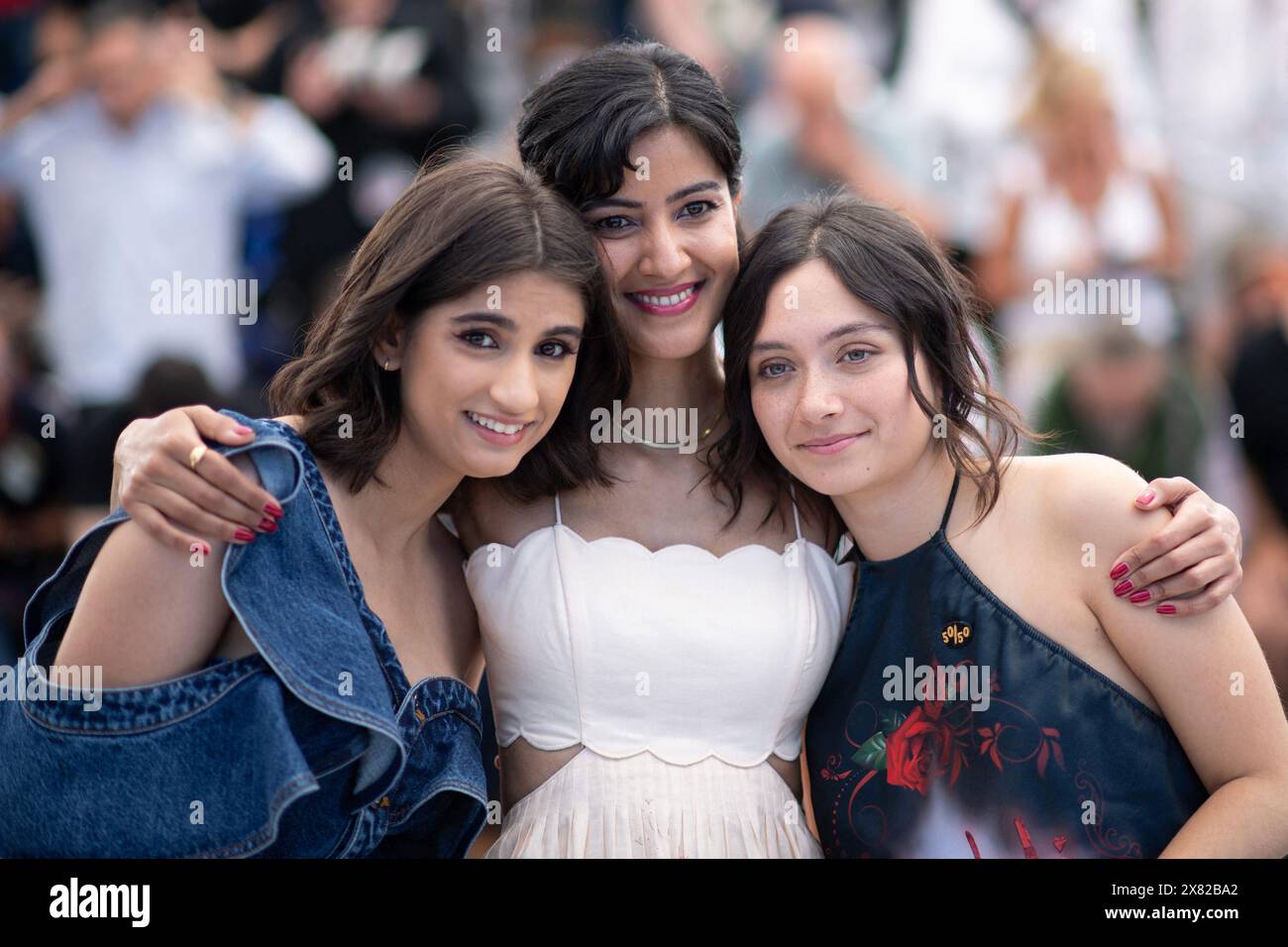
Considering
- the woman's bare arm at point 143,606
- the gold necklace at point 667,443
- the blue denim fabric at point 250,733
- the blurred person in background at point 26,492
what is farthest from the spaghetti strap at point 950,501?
the blurred person in background at point 26,492

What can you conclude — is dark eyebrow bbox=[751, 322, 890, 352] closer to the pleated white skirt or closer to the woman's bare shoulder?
the woman's bare shoulder

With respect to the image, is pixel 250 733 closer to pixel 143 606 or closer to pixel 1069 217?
pixel 143 606

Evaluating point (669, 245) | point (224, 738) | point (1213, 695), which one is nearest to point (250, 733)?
point (224, 738)

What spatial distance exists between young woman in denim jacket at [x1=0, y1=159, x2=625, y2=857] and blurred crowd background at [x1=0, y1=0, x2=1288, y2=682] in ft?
6.65

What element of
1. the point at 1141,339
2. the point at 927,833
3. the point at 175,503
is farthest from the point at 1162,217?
the point at 175,503

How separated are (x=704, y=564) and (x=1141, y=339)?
8.04 ft

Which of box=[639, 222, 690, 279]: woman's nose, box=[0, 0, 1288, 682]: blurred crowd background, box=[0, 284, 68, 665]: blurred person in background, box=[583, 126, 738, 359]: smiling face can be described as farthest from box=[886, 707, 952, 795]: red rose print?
box=[0, 284, 68, 665]: blurred person in background

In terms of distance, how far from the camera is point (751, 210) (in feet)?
16.8

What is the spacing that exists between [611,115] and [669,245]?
0.86 feet

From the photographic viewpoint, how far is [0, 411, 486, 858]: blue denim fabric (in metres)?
2.39

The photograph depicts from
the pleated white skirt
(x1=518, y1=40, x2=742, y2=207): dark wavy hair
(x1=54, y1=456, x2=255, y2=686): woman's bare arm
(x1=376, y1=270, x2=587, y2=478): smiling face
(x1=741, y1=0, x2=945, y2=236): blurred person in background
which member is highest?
(x1=741, y1=0, x2=945, y2=236): blurred person in background

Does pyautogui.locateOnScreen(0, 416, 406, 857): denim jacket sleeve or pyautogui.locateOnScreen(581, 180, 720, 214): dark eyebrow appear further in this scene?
pyautogui.locateOnScreen(581, 180, 720, 214): dark eyebrow

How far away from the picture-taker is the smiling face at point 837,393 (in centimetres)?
268
